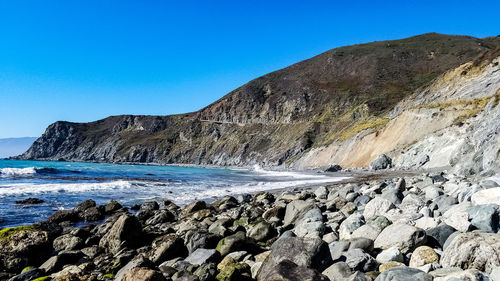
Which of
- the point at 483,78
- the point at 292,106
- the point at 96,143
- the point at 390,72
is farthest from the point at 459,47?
the point at 96,143

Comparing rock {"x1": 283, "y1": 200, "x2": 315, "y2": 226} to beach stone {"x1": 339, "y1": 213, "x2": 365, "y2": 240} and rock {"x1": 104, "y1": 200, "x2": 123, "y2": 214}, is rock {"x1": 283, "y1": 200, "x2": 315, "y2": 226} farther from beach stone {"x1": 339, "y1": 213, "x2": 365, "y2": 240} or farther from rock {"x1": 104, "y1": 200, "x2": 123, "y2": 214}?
rock {"x1": 104, "y1": 200, "x2": 123, "y2": 214}

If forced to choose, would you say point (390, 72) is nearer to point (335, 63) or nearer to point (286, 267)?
point (335, 63)

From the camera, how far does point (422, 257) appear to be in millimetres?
4969

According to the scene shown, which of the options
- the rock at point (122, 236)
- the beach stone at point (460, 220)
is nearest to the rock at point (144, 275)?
the rock at point (122, 236)

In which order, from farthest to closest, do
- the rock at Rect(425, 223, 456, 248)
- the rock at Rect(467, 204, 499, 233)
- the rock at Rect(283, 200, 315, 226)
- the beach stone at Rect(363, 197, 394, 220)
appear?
the rock at Rect(283, 200, 315, 226) < the beach stone at Rect(363, 197, 394, 220) < the rock at Rect(425, 223, 456, 248) < the rock at Rect(467, 204, 499, 233)

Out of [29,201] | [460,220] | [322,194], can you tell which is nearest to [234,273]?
[460,220]

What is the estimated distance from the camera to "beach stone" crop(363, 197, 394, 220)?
8.15 metres

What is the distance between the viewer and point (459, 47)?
13075 cm

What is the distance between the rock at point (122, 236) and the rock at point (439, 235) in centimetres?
808

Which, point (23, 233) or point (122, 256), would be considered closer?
point (122, 256)

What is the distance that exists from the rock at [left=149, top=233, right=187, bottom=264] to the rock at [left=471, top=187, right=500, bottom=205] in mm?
7216

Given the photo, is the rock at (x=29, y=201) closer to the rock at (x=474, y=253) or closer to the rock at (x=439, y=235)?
the rock at (x=439, y=235)

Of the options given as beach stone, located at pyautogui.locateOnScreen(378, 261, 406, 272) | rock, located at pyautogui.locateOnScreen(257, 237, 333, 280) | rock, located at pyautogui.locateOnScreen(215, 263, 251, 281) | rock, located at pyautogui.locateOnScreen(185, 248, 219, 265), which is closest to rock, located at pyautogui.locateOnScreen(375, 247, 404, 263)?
beach stone, located at pyautogui.locateOnScreen(378, 261, 406, 272)

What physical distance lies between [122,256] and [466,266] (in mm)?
7620
